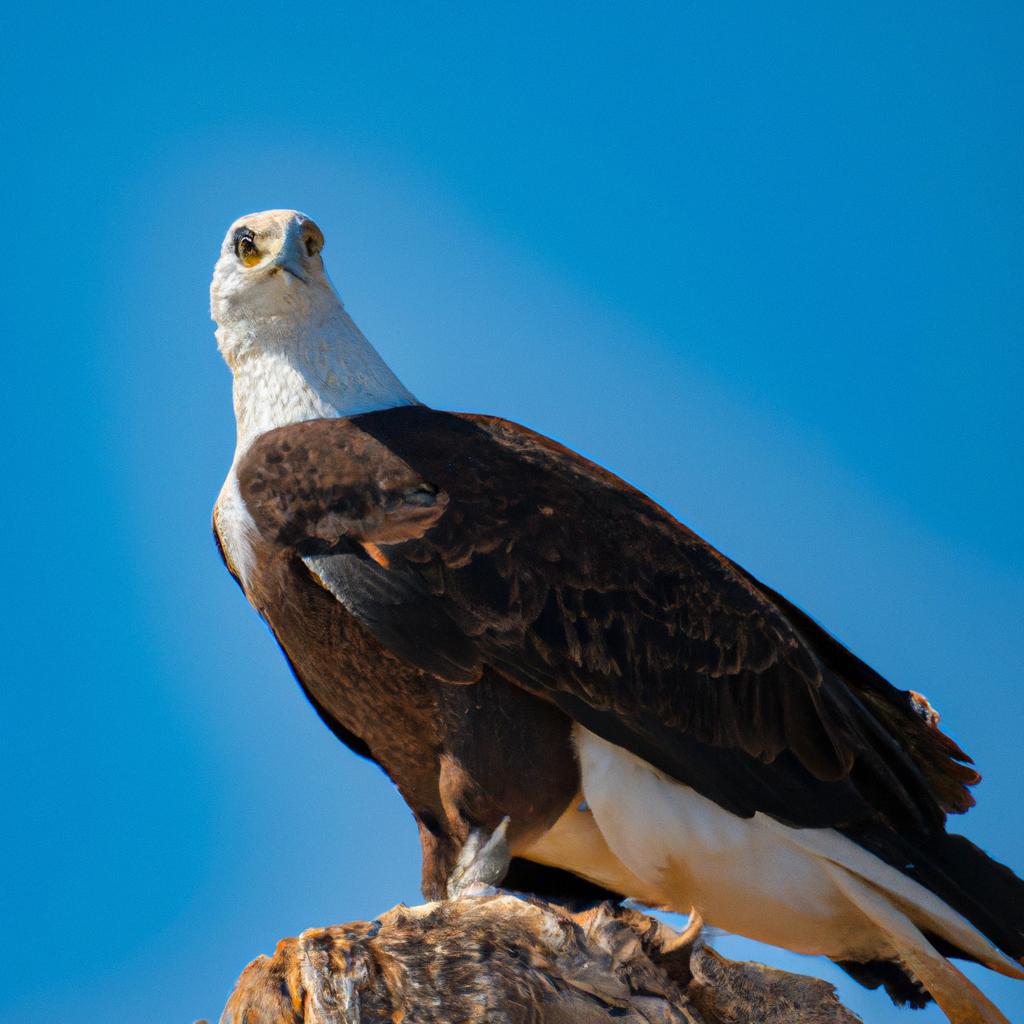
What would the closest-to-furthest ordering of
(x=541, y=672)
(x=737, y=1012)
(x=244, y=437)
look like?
(x=737, y=1012)
(x=541, y=672)
(x=244, y=437)

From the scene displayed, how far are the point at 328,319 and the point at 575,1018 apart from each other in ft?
8.31

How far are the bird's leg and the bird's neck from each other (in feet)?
4.61

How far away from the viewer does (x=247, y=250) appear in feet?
18.7

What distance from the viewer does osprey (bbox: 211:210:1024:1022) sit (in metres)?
4.84

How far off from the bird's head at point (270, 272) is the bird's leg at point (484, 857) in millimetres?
1838

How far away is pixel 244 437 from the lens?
5281mm

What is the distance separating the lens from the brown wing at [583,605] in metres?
4.81

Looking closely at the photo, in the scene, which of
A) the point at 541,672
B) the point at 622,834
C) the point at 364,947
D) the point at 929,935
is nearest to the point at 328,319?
the point at 541,672

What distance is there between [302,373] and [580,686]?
141 cm

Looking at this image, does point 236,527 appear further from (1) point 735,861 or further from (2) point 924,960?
(2) point 924,960

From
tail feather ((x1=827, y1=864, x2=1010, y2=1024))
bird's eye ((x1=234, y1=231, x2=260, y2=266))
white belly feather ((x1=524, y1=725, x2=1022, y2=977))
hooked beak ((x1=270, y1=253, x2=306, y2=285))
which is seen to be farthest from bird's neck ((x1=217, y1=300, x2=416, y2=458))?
tail feather ((x1=827, y1=864, x2=1010, y2=1024))

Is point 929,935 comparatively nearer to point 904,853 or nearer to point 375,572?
point 904,853

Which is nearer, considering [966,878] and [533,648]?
[533,648]

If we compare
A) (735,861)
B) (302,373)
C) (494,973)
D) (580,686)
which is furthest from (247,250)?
(494,973)
